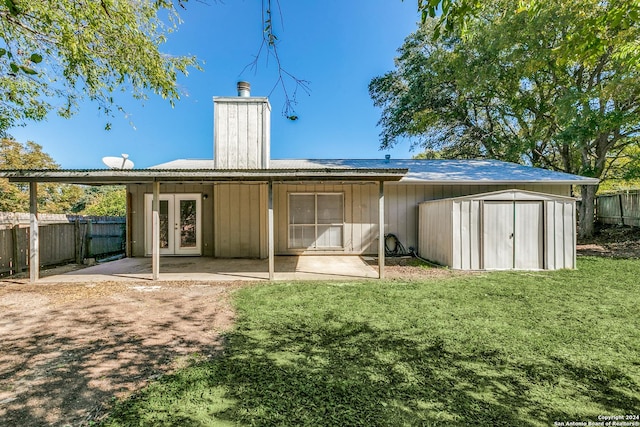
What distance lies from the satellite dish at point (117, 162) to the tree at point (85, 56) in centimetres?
131

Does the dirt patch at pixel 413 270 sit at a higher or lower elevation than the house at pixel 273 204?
lower

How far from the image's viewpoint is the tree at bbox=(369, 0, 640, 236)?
9336 mm

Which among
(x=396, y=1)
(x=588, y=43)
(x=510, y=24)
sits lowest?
(x=396, y=1)

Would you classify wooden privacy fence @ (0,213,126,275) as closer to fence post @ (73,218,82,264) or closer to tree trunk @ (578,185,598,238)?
fence post @ (73,218,82,264)

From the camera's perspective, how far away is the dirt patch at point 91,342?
7.09ft

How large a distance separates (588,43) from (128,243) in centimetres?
1112

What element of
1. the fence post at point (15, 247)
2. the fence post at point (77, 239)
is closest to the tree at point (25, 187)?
the fence post at point (77, 239)

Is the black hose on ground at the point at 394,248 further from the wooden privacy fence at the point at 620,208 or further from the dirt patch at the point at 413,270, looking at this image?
the wooden privacy fence at the point at 620,208

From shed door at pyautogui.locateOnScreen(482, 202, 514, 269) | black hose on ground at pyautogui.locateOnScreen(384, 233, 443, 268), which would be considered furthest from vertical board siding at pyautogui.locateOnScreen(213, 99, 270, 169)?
shed door at pyautogui.locateOnScreen(482, 202, 514, 269)

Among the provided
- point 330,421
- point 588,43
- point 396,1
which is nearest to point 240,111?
point 396,1

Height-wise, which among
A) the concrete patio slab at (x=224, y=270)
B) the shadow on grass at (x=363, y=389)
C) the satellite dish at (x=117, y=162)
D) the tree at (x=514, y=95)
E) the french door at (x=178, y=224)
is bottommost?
the shadow on grass at (x=363, y=389)

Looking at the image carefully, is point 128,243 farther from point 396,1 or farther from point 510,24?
point 510,24

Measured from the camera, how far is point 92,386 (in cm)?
232

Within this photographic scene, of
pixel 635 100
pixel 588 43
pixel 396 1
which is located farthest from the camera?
pixel 635 100
